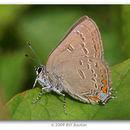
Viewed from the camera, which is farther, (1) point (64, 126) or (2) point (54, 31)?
(2) point (54, 31)

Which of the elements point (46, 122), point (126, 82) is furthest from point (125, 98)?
point (46, 122)

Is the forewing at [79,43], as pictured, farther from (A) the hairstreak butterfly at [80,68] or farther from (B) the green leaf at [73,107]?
(B) the green leaf at [73,107]

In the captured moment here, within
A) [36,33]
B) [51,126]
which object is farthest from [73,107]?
[36,33]

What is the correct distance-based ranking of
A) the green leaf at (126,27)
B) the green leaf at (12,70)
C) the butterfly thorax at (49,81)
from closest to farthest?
the butterfly thorax at (49,81) < the green leaf at (126,27) < the green leaf at (12,70)

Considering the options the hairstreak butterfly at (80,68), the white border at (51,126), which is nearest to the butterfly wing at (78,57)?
the hairstreak butterfly at (80,68)

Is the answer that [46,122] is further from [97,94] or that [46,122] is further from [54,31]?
[54,31]

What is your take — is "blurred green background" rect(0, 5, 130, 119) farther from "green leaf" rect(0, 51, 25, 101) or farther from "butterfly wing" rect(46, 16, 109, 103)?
"butterfly wing" rect(46, 16, 109, 103)

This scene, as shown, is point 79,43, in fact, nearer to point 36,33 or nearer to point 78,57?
point 78,57
